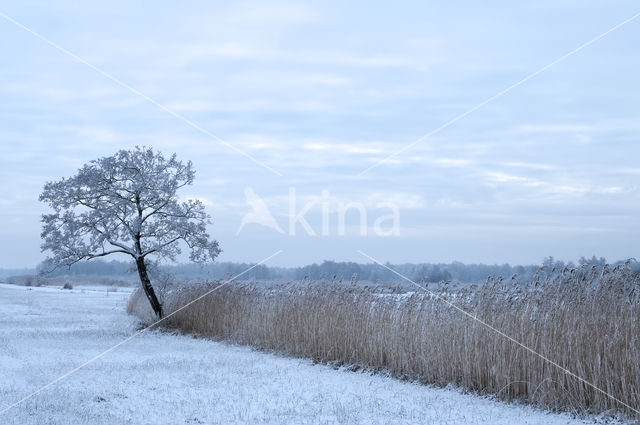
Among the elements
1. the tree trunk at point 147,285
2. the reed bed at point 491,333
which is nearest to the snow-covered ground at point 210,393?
the reed bed at point 491,333

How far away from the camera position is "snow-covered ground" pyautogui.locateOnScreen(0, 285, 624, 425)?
839cm

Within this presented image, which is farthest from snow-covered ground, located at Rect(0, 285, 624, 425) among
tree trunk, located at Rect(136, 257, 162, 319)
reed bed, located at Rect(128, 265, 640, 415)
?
tree trunk, located at Rect(136, 257, 162, 319)

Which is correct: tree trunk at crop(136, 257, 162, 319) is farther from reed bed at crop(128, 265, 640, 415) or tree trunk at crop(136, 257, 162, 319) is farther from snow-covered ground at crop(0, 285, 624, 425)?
reed bed at crop(128, 265, 640, 415)

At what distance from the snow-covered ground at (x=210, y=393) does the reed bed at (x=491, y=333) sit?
1.40 feet

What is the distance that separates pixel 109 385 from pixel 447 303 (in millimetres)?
6310

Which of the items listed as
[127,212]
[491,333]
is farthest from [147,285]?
[491,333]

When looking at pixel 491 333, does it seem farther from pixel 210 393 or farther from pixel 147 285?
pixel 147 285

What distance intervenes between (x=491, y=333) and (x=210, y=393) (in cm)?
477

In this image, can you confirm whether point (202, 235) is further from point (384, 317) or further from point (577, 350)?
point (577, 350)

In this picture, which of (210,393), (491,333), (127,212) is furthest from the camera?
(127,212)

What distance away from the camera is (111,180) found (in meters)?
19.3

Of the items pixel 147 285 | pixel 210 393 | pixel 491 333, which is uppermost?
pixel 147 285

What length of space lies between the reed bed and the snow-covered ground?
426mm

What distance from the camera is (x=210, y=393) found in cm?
985
